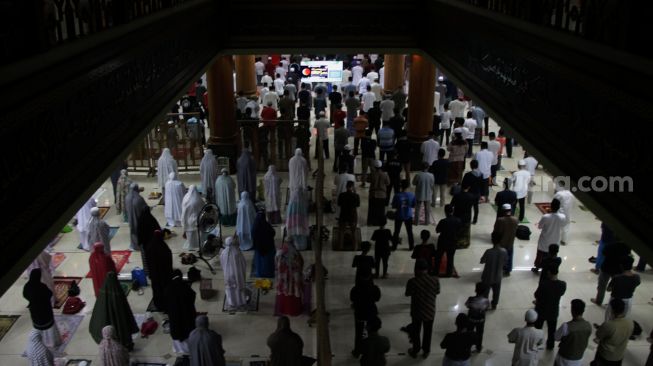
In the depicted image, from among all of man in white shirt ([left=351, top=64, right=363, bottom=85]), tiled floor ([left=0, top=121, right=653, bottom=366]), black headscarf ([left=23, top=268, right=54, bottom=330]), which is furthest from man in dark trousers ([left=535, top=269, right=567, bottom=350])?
man in white shirt ([left=351, top=64, right=363, bottom=85])

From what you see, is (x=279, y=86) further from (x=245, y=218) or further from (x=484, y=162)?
(x=245, y=218)

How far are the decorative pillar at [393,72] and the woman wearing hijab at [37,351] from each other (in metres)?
12.8

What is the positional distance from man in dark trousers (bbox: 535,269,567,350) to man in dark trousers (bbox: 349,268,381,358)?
1961mm

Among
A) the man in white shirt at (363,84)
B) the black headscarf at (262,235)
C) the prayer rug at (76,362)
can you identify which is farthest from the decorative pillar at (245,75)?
the prayer rug at (76,362)

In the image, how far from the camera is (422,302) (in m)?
7.32

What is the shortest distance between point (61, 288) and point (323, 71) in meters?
10.9

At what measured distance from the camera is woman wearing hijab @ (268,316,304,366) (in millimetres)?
6527

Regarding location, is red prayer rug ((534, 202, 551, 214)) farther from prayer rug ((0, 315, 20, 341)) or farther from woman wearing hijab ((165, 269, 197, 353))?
prayer rug ((0, 315, 20, 341))

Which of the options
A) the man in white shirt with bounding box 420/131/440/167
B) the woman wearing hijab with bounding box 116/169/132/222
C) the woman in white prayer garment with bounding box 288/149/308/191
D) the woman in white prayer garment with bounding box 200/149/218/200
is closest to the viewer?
the woman wearing hijab with bounding box 116/169/132/222

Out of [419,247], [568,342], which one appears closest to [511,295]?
[419,247]

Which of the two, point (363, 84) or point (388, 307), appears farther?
point (363, 84)

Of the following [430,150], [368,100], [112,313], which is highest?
[368,100]

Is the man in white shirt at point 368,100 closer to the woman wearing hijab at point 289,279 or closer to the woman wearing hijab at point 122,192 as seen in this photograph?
the woman wearing hijab at point 122,192

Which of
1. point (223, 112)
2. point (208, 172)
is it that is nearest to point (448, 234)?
point (208, 172)
